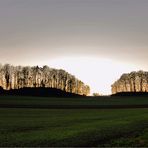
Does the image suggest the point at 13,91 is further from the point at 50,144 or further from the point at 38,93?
the point at 50,144

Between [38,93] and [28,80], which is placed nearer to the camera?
[38,93]

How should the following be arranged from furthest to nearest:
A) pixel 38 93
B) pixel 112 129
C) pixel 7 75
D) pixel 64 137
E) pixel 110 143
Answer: pixel 7 75 < pixel 38 93 < pixel 112 129 < pixel 64 137 < pixel 110 143

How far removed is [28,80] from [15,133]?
162026 mm

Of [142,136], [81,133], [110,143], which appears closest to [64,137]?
[81,133]

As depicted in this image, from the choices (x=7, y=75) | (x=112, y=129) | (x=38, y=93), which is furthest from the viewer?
(x=7, y=75)

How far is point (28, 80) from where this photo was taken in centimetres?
19588

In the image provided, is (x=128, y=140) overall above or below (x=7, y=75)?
below

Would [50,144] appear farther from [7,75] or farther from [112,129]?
[7,75]

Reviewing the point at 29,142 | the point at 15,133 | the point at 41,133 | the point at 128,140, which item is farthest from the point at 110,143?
the point at 15,133

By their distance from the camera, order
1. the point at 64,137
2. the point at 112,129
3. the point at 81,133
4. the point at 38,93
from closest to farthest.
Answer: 1. the point at 64,137
2. the point at 81,133
3. the point at 112,129
4. the point at 38,93

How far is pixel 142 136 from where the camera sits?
3181cm

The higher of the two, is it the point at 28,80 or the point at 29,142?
the point at 28,80

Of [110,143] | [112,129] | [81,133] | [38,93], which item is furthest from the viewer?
[38,93]

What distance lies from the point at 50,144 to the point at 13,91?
474 ft
